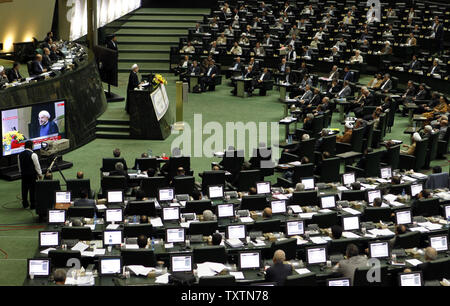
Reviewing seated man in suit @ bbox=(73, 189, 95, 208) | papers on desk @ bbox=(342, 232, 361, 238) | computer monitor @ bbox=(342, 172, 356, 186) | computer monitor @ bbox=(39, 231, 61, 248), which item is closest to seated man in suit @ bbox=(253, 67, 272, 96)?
computer monitor @ bbox=(342, 172, 356, 186)

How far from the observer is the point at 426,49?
3108 centimetres

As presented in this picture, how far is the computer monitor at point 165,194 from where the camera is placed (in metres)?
14.3

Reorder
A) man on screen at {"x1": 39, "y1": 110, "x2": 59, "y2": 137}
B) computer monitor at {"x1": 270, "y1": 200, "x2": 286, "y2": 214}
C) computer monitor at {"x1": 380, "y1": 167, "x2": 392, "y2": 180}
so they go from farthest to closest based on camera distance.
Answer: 1. man on screen at {"x1": 39, "y1": 110, "x2": 59, "y2": 137}
2. computer monitor at {"x1": 380, "y1": 167, "x2": 392, "y2": 180}
3. computer monitor at {"x1": 270, "y1": 200, "x2": 286, "y2": 214}

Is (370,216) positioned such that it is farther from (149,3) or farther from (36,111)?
(149,3)

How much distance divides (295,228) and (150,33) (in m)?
22.4

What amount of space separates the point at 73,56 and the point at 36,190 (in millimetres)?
9342

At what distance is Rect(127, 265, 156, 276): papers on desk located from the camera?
→ 10.8m

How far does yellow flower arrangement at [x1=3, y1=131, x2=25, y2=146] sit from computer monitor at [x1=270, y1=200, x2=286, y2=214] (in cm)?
692

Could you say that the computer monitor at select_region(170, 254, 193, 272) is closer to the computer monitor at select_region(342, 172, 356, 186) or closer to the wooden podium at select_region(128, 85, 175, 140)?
the computer monitor at select_region(342, 172, 356, 186)

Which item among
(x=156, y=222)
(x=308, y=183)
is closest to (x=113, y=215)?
(x=156, y=222)

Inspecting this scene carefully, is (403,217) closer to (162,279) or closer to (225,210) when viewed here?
(225,210)

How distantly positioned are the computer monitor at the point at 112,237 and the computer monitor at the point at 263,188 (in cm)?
381
